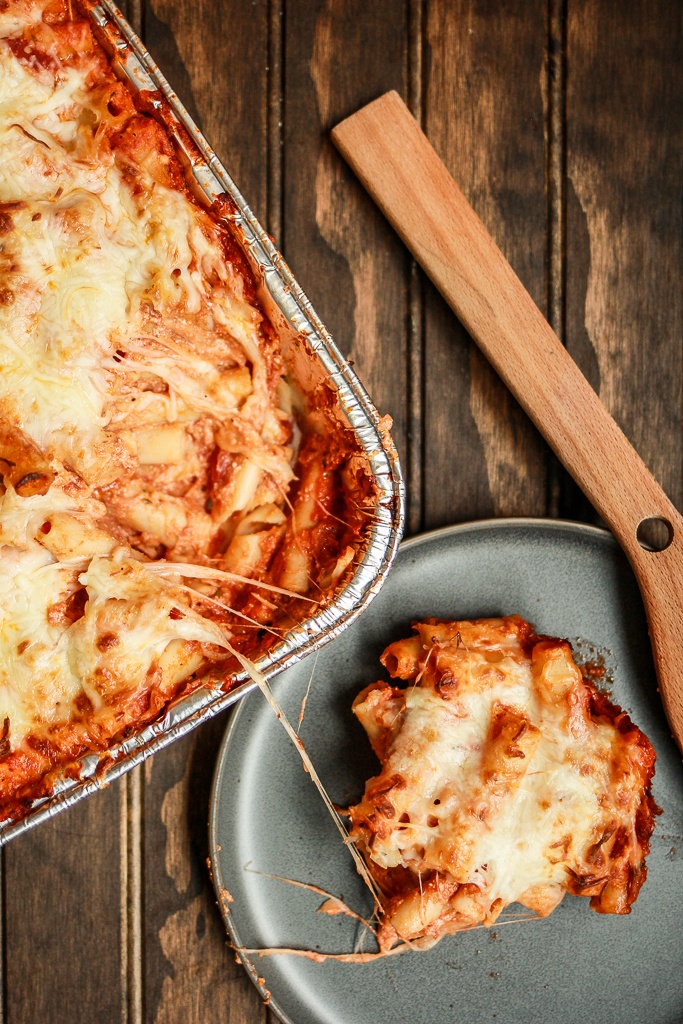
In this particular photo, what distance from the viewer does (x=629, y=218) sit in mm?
1599

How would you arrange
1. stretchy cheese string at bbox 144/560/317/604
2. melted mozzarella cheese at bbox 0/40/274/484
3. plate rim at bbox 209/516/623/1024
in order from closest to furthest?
melted mozzarella cheese at bbox 0/40/274/484
stretchy cheese string at bbox 144/560/317/604
plate rim at bbox 209/516/623/1024

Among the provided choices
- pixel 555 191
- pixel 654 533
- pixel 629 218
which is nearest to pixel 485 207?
pixel 555 191

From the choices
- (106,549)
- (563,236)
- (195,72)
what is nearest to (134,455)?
(106,549)

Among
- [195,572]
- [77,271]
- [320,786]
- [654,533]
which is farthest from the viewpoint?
[654,533]

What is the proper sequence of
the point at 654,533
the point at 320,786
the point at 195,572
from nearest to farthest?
the point at 195,572
the point at 320,786
the point at 654,533


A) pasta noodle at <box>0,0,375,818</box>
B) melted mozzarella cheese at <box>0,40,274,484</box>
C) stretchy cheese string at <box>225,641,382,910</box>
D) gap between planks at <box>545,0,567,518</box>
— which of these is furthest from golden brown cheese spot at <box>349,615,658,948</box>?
melted mozzarella cheese at <box>0,40,274,484</box>

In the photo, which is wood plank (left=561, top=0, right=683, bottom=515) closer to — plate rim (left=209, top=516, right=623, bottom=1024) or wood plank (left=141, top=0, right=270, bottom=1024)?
plate rim (left=209, top=516, right=623, bottom=1024)

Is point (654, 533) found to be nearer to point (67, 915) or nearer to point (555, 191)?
point (555, 191)

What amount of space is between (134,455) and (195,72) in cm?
84

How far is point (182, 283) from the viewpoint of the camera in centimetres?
121

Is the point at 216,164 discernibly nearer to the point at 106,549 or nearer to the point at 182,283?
the point at 182,283

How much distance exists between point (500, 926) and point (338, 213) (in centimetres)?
143

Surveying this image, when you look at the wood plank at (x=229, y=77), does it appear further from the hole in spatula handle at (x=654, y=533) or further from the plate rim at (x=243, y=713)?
the hole in spatula handle at (x=654, y=533)

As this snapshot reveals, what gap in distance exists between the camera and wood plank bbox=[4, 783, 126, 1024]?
1.55m
